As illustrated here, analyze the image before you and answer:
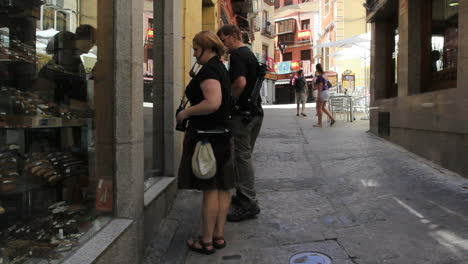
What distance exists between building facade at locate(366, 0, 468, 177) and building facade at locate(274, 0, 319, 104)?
3153cm

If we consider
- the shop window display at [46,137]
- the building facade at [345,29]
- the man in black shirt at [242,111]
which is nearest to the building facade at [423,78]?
the man in black shirt at [242,111]

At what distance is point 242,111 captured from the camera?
3.69m

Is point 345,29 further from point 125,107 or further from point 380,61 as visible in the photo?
→ point 125,107

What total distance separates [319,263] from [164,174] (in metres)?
2.10


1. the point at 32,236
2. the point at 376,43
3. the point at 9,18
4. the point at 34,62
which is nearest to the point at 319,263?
the point at 32,236

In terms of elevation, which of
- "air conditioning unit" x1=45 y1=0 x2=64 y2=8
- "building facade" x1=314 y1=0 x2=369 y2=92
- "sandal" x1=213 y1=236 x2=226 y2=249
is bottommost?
"sandal" x1=213 y1=236 x2=226 y2=249

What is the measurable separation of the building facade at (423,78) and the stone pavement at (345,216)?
365 mm

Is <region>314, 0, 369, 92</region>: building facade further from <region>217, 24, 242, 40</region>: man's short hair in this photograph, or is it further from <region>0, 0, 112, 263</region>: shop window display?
<region>0, 0, 112, 263</region>: shop window display

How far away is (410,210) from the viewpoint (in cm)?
385

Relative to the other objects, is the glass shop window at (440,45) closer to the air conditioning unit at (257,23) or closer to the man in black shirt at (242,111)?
the man in black shirt at (242,111)

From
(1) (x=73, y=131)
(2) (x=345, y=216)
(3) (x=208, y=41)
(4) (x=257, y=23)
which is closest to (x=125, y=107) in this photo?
(1) (x=73, y=131)

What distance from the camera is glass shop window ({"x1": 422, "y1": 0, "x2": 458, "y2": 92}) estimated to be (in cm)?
574

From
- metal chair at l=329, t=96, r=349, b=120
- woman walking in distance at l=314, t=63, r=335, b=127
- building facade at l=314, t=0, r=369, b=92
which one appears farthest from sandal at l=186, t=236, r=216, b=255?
building facade at l=314, t=0, r=369, b=92

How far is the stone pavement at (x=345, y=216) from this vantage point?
10.1ft
